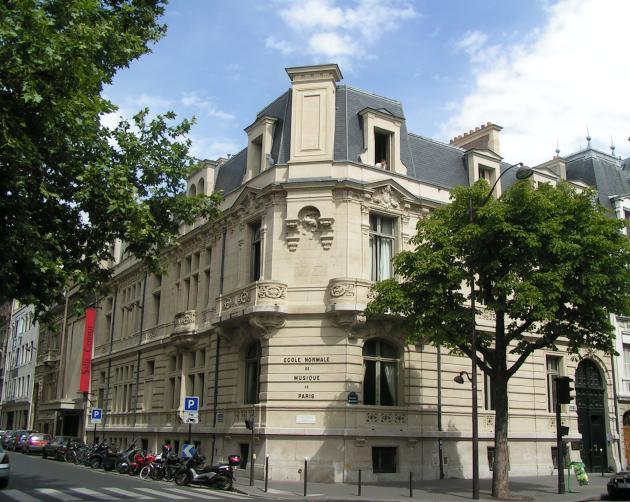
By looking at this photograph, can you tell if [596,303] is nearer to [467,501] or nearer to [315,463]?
[467,501]

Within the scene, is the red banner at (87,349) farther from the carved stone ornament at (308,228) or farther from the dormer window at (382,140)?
the dormer window at (382,140)

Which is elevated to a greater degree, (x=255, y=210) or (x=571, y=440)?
(x=255, y=210)

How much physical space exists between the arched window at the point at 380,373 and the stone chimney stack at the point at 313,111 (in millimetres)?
7690

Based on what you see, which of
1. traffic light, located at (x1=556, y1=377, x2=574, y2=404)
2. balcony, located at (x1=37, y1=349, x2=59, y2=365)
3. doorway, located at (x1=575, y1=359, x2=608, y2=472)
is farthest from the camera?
balcony, located at (x1=37, y1=349, x2=59, y2=365)

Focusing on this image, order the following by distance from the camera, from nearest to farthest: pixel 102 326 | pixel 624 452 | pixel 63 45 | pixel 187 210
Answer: pixel 63 45 → pixel 187 210 → pixel 624 452 → pixel 102 326

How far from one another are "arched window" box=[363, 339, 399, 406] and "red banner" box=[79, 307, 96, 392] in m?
28.7

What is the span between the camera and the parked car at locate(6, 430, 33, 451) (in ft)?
146

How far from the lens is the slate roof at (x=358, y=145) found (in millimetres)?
27422

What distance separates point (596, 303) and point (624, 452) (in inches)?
679

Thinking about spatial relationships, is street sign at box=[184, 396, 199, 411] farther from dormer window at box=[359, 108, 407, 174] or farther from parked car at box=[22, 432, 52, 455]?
parked car at box=[22, 432, 52, 455]

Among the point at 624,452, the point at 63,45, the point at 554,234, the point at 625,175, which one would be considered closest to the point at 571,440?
the point at 624,452

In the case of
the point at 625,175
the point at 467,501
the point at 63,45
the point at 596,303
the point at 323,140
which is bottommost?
the point at 467,501

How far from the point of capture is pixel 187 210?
1719 centimetres

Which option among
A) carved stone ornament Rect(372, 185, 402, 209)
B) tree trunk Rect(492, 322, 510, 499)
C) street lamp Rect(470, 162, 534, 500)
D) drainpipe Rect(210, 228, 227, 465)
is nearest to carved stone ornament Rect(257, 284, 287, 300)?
drainpipe Rect(210, 228, 227, 465)
